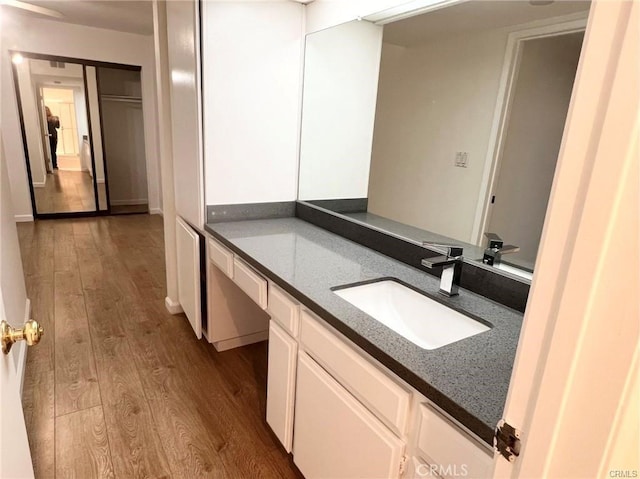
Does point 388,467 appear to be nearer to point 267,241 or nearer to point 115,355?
point 267,241

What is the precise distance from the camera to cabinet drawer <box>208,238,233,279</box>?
6.21 ft

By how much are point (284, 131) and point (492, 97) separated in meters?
1.19

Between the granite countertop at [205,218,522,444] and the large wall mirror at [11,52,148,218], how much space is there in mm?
4590

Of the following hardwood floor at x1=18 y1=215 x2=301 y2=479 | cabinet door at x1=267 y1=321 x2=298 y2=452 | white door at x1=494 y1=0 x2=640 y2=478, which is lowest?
hardwood floor at x1=18 y1=215 x2=301 y2=479

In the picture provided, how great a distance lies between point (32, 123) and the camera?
5598 mm

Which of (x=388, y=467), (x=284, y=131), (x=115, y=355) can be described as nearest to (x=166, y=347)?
(x=115, y=355)

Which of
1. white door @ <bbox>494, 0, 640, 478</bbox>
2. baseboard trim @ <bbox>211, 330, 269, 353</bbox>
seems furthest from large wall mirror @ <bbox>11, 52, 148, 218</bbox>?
white door @ <bbox>494, 0, 640, 478</bbox>

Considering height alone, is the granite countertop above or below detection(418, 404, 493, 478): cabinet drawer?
above

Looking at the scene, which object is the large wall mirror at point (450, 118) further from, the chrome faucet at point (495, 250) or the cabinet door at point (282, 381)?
the cabinet door at point (282, 381)

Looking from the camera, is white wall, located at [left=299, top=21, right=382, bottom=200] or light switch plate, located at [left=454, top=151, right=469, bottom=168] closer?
light switch plate, located at [left=454, top=151, right=469, bottom=168]

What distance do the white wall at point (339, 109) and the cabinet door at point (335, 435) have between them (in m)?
1.11

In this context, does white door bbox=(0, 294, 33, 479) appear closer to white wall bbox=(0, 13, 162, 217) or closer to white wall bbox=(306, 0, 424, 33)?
white wall bbox=(306, 0, 424, 33)

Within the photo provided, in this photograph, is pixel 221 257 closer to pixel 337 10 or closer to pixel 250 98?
pixel 250 98

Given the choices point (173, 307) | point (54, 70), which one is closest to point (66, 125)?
point (54, 70)
